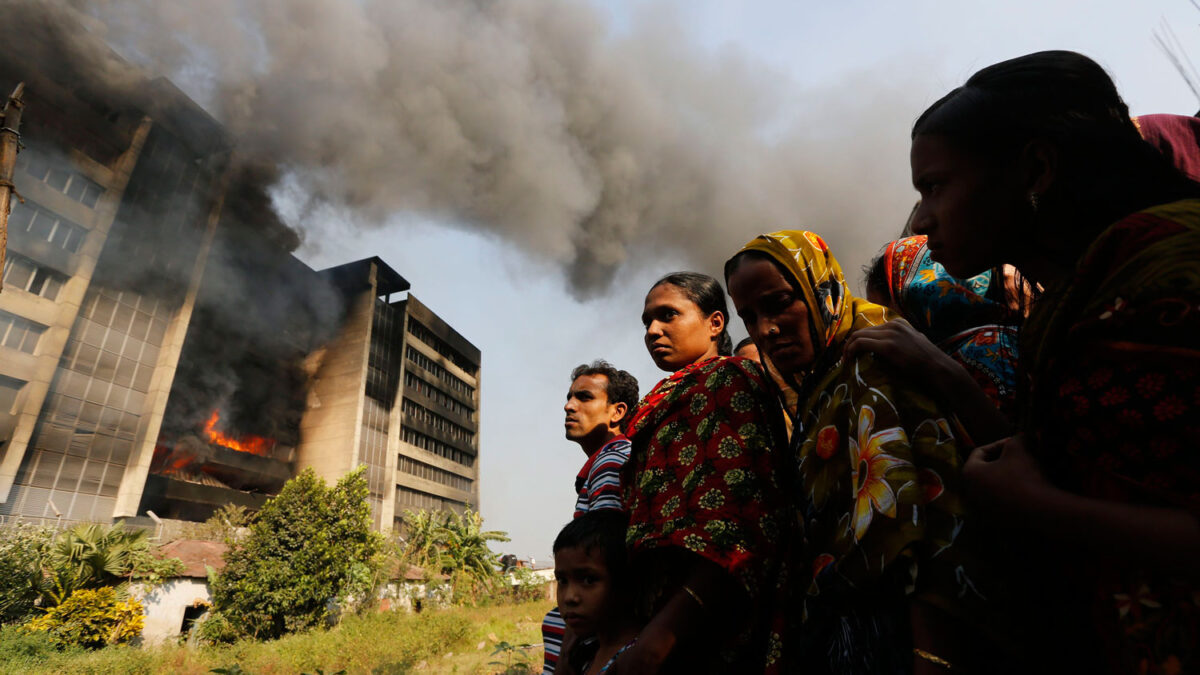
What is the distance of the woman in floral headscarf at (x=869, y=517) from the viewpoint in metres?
0.77

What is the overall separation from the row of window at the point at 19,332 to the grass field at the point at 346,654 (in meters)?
18.3

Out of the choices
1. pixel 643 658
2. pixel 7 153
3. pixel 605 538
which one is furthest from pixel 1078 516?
pixel 7 153

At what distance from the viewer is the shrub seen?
14.6 meters

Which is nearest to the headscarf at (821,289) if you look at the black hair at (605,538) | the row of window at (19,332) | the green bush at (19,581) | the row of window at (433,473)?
the black hair at (605,538)

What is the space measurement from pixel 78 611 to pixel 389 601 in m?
10.4

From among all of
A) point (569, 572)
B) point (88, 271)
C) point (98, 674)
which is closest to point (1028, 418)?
point (569, 572)

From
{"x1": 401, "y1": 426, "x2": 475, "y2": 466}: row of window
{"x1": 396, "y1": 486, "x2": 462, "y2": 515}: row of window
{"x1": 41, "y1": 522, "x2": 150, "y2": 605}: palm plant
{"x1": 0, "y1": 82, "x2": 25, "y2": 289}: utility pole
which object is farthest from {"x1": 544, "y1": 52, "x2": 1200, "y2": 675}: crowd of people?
{"x1": 401, "y1": 426, "x2": 475, "y2": 466}: row of window

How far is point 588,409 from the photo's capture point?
286 centimetres

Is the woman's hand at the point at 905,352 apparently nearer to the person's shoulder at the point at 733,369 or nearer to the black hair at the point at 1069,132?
the black hair at the point at 1069,132

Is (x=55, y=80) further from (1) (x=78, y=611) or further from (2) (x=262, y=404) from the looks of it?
(1) (x=78, y=611)

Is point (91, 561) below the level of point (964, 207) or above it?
above

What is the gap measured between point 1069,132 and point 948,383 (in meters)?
0.39

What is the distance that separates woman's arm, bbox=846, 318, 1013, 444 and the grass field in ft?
36.7

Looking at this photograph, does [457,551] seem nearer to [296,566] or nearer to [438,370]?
[296,566]
